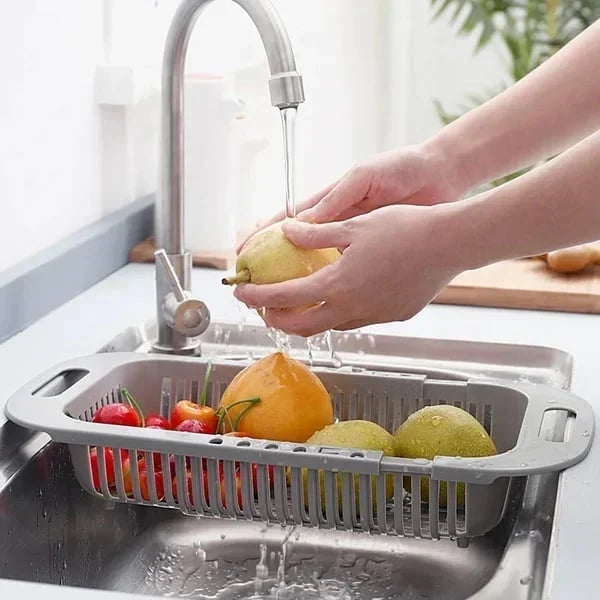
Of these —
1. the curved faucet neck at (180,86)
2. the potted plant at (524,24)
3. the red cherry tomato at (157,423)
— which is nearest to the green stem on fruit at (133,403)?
the red cherry tomato at (157,423)

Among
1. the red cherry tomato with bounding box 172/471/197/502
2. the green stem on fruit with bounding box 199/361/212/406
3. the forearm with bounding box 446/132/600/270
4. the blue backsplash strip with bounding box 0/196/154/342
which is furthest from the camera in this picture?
the blue backsplash strip with bounding box 0/196/154/342

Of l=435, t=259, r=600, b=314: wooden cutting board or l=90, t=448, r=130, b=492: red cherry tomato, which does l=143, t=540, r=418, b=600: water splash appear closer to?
l=90, t=448, r=130, b=492: red cherry tomato

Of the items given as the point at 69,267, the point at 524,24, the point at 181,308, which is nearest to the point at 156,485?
the point at 181,308

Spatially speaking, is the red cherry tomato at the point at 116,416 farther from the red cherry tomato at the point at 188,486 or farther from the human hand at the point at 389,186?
the human hand at the point at 389,186

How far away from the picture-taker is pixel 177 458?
3.06 ft

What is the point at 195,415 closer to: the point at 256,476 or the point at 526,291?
the point at 256,476

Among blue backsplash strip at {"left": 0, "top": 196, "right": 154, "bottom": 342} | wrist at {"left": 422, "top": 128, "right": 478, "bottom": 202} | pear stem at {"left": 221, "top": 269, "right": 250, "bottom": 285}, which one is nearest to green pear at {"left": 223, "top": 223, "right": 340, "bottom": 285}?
pear stem at {"left": 221, "top": 269, "right": 250, "bottom": 285}

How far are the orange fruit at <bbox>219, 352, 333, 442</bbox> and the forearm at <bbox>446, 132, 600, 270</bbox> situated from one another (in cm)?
20

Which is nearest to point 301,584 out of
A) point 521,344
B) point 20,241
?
point 521,344

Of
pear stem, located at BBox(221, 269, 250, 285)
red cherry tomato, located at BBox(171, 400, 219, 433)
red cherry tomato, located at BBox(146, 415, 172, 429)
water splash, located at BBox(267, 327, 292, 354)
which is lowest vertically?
red cherry tomato, located at BBox(146, 415, 172, 429)

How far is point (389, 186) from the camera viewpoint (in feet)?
3.77

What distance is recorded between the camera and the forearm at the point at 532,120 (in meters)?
1.13

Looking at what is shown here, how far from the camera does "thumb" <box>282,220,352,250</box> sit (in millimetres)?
951

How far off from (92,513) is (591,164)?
0.57 m
